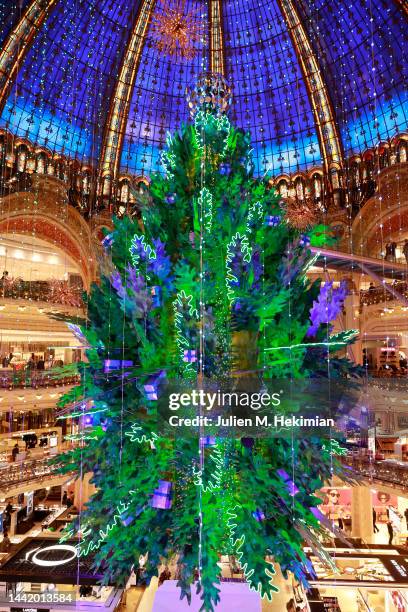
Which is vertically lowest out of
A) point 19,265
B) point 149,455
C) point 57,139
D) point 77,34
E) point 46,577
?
point 46,577

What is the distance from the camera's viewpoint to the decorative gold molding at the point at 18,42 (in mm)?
16328

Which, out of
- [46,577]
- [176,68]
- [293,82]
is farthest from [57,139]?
[46,577]

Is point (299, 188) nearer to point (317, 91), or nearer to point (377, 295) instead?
point (317, 91)

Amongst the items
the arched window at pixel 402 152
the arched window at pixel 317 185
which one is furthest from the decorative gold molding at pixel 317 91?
the arched window at pixel 402 152

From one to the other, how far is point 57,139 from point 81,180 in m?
1.86

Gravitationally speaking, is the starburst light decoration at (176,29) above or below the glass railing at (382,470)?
above

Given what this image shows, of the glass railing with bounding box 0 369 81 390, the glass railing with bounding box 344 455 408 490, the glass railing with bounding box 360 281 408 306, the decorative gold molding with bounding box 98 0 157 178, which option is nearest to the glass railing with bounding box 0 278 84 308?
the glass railing with bounding box 0 369 81 390

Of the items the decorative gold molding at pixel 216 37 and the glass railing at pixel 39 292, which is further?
the decorative gold molding at pixel 216 37

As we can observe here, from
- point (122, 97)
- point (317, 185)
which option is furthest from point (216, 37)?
point (317, 185)

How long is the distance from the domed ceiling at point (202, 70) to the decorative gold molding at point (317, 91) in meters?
0.04

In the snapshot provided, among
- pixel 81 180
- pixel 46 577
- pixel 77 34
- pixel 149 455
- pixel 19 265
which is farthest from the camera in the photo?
pixel 19 265

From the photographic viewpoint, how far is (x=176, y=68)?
66.2 feet

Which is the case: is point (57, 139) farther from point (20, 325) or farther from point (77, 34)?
point (20, 325)

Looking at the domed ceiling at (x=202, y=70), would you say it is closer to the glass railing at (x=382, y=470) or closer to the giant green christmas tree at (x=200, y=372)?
the glass railing at (x=382, y=470)
